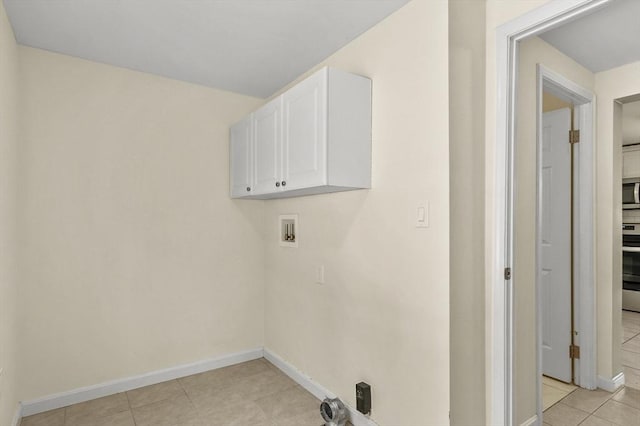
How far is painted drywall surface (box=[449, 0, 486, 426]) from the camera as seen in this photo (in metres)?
1.73

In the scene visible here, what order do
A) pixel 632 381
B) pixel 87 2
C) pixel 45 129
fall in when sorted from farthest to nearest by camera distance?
1. pixel 632 381
2. pixel 45 129
3. pixel 87 2

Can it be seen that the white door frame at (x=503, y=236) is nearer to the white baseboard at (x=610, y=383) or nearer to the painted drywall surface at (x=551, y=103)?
the painted drywall surface at (x=551, y=103)

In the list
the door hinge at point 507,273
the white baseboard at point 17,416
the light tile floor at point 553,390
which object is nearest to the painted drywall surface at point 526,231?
the door hinge at point 507,273

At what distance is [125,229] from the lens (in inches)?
109

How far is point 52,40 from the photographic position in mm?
2332

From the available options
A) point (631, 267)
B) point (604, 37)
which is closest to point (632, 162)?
point (631, 267)

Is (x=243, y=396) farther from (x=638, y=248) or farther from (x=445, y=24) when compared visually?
(x=638, y=248)

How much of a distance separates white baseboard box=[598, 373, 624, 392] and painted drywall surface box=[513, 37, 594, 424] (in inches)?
38.9

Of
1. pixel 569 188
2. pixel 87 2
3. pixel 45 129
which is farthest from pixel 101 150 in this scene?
pixel 569 188


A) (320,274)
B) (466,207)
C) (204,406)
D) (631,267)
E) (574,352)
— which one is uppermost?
(466,207)

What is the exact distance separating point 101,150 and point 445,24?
7.88 ft

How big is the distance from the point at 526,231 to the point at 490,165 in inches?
23.5

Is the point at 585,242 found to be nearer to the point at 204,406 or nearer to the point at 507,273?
the point at 507,273

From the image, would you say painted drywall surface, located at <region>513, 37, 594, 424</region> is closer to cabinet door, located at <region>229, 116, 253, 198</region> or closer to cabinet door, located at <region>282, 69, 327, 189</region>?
cabinet door, located at <region>282, 69, 327, 189</region>
